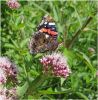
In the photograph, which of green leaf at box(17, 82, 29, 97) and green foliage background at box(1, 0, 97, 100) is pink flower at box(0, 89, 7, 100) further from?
green foliage background at box(1, 0, 97, 100)

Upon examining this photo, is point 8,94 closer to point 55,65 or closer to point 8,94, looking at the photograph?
point 8,94

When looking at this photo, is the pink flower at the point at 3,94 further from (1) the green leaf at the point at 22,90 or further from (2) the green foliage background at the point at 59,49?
(2) the green foliage background at the point at 59,49

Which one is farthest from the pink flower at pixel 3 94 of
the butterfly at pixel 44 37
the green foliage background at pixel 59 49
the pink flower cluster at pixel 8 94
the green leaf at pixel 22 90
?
the butterfly at pixel 44 37

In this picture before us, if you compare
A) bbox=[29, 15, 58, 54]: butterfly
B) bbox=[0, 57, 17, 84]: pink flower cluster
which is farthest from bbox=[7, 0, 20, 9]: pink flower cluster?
bbox=[0, 57, 17, 84]: pink flower cluster

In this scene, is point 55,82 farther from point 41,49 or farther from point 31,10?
point 31,10

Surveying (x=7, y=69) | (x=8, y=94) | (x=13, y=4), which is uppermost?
(x=13, y=4)

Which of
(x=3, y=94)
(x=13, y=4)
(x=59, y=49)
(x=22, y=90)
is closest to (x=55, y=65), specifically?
(x=22, y=90)

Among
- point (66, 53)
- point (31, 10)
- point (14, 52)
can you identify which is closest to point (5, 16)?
point (31, 10)

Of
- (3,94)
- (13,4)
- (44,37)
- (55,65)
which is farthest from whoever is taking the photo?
(13,4)
